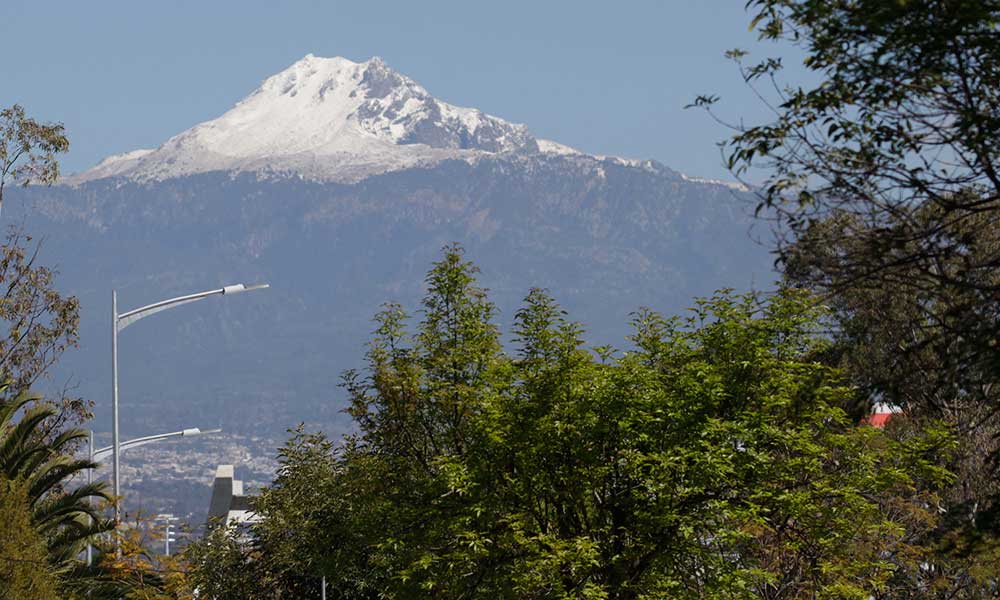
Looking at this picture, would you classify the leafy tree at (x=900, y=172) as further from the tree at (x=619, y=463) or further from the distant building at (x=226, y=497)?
the distant building at (x=226, y=497)

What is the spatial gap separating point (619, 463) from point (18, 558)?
9.49 m

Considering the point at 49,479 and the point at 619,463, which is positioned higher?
the point at 49,479

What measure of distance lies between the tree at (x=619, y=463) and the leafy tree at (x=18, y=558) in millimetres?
5432

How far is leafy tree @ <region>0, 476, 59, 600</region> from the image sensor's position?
26266 mm

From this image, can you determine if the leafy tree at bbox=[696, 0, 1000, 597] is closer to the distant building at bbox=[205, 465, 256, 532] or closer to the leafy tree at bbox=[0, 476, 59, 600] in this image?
the leafy tree at bbox=[0, 476, 59, 600]

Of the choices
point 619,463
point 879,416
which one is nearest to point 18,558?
point 619,463

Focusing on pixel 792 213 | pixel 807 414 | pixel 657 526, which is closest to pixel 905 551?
pixel 807 414

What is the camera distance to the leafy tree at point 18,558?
2627 centimetres

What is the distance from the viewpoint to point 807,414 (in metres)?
25.7

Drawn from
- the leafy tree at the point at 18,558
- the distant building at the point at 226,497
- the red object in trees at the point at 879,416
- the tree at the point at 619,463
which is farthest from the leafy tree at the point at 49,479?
the distant building at the point at 226,497

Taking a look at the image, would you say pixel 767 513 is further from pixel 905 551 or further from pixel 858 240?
pixel 858 240

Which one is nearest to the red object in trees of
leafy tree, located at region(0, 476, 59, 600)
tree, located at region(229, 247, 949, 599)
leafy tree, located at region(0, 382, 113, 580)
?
tree, located at region(229, 247, 949, 599)

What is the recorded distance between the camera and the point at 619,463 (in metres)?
25.4

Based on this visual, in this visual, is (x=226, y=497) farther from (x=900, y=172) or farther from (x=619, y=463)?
(x=900, y=172)
